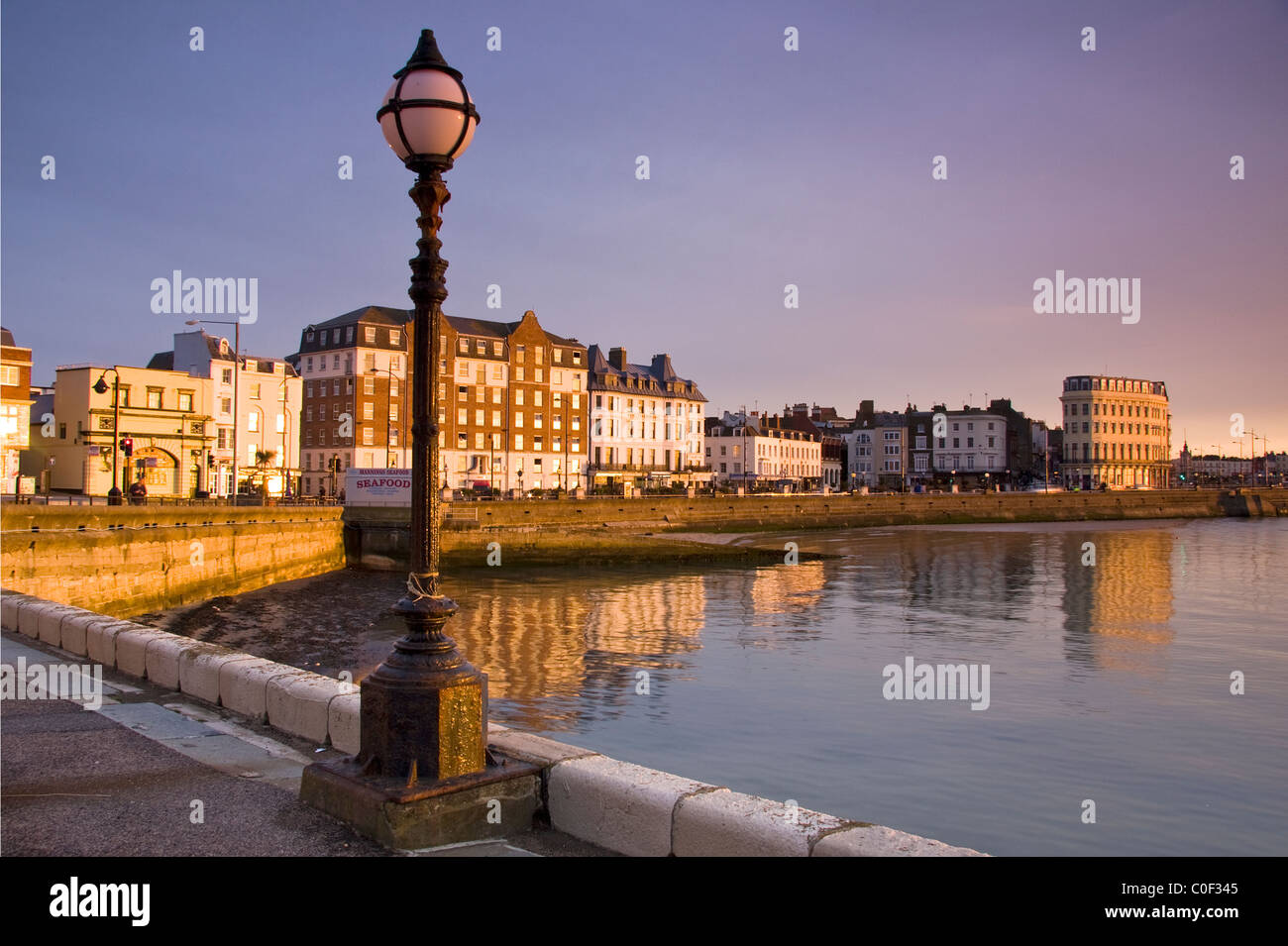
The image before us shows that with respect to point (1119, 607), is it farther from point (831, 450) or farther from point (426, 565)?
point (831, 450)

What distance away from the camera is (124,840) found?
18.9 ft

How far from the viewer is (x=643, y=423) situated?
114250 millimetres

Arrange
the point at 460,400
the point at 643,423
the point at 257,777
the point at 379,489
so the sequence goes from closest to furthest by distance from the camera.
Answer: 1. the point at 257,777
2. the point at 379,489
3. the point at 460,400
4. the point at 643,423

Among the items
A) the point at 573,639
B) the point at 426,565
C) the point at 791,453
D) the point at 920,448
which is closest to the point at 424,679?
the point at 426,565

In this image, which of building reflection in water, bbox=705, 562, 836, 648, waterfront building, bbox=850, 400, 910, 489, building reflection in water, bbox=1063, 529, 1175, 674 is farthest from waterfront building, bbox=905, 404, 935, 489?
building reflection in water, bbox=705, 562, 836, 648

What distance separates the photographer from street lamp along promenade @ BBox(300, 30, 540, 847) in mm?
5840

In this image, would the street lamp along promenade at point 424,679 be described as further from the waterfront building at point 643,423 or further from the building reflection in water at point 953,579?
the waterfront building at point 643,423

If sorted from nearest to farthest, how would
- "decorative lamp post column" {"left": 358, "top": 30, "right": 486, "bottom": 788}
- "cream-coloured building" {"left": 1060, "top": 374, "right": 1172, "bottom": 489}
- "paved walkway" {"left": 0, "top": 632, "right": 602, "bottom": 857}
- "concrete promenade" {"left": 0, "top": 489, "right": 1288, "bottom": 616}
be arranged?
1. "paved walkway" {"left": 0, "top": 632, "right": 602, "bottom": 857}
2. "decorative lamp post column" {"left": 358, "top": 30, "right": 486, "bottom": 788}
3. "concrete promenade" {"left": 0, "top": 489, "right": 1288, "bottom": 616}
4. "cream-coloured building" {"left": 1060, "top": 374, "right": 1172, "bottom": 489}

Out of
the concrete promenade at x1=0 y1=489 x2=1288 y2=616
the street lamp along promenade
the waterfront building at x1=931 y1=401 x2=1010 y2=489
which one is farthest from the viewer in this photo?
the waterfront building at x1=931 y1=401 x2=1010 y2=489

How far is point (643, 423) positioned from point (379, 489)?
59.2 metres

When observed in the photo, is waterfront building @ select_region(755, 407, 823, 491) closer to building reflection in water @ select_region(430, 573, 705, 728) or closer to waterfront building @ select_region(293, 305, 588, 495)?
waterfront building @ select_region(293, 305, 588, 495)

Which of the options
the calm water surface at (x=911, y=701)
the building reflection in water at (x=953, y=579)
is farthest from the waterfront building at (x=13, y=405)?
the building reflection in water at (x=953, y=579)

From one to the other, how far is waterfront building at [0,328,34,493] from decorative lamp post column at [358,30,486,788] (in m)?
57.9
